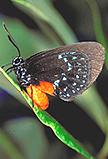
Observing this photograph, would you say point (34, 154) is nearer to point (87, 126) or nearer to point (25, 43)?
point (87, 126)

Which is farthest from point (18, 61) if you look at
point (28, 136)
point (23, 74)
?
point (28, 136)

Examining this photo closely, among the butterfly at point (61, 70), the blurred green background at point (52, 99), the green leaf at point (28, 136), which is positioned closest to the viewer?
the butterfly at point (61, 70)

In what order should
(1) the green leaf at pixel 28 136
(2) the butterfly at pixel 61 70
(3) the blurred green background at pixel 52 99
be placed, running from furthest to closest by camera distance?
(1) the green leaf at pixel 28 136 < (3) the blurred green background at pixel 52 99 < (2) the butterfly at pixel 61 70

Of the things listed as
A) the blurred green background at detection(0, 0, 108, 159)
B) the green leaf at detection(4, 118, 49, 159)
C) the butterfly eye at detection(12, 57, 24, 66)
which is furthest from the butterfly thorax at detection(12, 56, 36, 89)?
the green leaf at detection(4, 118, 49, 159)

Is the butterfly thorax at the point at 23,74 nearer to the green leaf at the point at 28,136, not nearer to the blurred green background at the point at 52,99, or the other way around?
the blurred green background at the point at 52,99

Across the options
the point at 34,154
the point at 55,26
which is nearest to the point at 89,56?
the point at 55,26

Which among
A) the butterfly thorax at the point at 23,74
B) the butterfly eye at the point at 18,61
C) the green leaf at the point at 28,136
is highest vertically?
the butterfly eye at the point at 18,61

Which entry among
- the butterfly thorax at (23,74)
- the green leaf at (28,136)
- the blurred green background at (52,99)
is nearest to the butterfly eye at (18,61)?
the butterfly thorax at (23,74)
